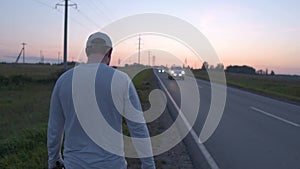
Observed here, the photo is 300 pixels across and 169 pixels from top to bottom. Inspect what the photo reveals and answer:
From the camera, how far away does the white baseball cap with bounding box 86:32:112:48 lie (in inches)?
113

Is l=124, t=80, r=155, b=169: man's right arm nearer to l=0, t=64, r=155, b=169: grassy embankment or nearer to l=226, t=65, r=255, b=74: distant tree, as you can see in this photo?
l=0, t=64, r=155, b=169: grassy embankment

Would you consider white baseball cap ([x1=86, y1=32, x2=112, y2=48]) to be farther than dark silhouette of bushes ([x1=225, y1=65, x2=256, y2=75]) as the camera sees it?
No

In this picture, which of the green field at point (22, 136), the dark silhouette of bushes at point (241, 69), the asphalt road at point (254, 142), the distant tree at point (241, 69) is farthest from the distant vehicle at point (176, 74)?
the dark silhouette of bushes at point (241, 69)

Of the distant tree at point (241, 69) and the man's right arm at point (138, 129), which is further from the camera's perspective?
the distant tree at point (241, 69)

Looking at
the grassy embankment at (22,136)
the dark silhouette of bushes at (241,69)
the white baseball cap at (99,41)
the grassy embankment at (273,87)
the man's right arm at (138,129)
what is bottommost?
the grassy embankment at (22,136)

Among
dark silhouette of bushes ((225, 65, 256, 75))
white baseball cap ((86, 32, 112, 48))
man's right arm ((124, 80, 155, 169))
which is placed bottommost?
man's right arm ((124, 80, 155, 169))

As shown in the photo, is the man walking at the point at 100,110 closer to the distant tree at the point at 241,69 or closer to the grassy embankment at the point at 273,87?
the grassy embankment at the point at 273,87

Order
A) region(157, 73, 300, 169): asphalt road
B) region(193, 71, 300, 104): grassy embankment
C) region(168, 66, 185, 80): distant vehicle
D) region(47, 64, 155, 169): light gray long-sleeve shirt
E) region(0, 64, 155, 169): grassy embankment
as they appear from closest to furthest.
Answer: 1. region(47, 64, 155, 169): light gray long-sleeve shirt
2. region(0, 64, 155, 169): grassy embankment
3. region(157, 73, 300, 169): asphalt road
4. region(193, 71, 300, 104): grassy embankment
5. region(168, 66, 185, 80): distant vehicle

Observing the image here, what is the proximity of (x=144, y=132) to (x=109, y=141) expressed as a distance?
0.29 metres

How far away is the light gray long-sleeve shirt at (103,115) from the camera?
276 centimetres

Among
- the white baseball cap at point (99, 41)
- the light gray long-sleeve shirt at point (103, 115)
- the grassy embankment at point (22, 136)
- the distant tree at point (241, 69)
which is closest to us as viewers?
the light gray long-sleeve shirt at point (103, 115)

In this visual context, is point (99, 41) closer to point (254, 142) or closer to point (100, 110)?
point (100, 110)

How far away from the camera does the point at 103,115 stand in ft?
9.27

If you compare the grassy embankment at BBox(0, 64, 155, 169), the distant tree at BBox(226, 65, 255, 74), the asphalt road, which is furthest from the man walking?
the distant tree at BBox(226, 65, 255, 74)
